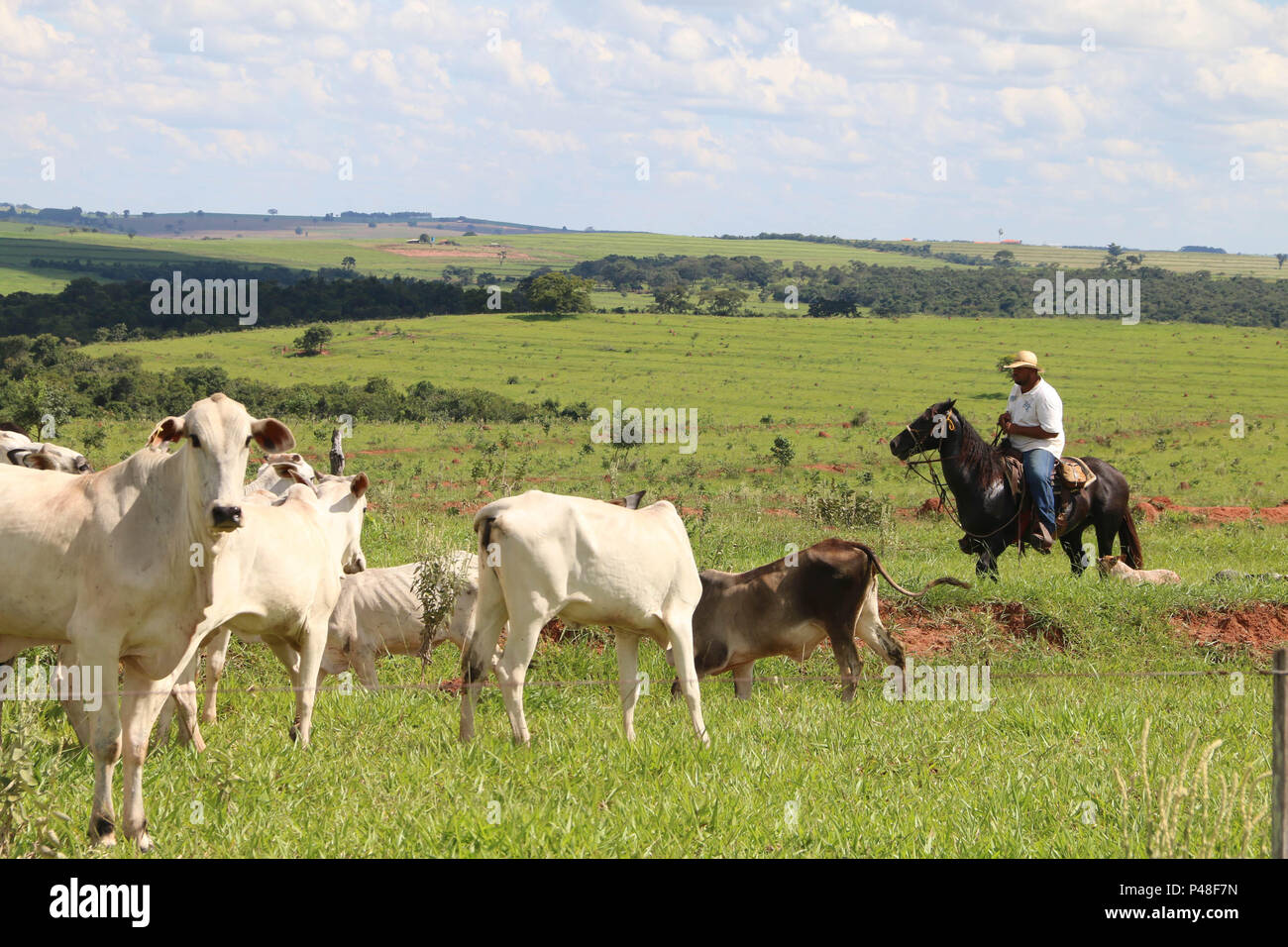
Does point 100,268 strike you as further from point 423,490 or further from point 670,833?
point 670,833

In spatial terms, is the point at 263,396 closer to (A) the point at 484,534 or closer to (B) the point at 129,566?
→ (A) the point at 484,534

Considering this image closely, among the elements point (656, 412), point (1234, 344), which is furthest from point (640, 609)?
point (1234, 344)

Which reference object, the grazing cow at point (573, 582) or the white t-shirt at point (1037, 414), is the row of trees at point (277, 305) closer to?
the white t-shirt at point (1037, 414)

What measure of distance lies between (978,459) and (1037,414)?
0.89 metres

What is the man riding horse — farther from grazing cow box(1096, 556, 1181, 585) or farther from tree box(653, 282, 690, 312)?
tree box(653, 282, 690, 312)

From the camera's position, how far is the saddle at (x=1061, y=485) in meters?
14.7

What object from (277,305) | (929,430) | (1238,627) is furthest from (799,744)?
(277,305)

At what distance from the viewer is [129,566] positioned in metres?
6.02

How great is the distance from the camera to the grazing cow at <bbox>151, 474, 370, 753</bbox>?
773 cm

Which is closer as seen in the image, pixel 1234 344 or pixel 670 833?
pixel 670 833

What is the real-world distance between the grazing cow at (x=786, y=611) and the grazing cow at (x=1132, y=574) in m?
5.23

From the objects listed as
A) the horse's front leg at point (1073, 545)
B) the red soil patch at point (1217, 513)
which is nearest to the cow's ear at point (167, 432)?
the horse's front leg at point (1073, 545)
